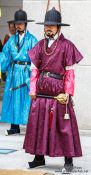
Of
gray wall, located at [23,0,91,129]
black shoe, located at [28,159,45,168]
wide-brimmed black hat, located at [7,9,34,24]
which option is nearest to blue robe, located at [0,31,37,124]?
wide-brimmed black hat, located at [7,9,34,24]

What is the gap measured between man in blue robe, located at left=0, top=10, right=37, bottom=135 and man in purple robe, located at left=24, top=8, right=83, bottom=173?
2.60 meters

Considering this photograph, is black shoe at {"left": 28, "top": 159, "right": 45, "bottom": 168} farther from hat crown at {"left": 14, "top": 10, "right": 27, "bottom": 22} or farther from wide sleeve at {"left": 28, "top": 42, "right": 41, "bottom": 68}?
hat crown at {"left": 14, "top": 10, "right": 27, "bottom": 22}

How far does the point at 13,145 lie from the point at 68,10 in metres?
2.59

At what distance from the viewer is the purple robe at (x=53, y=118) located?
8.20 metres

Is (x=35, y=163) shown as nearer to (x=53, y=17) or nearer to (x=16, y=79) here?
(x=53, y=17)

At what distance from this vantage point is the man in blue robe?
433 inches

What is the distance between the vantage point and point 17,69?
1114 cm

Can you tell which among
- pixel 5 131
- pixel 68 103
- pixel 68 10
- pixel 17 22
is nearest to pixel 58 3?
pixel 68 10

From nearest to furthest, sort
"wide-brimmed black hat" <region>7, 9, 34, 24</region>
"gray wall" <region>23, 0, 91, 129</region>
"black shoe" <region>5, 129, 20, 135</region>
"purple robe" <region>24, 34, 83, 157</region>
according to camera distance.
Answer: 1. "purple robe" <region>24, 34, 83, 157</region>
2. "wide-brimmed black hat" <region>7, 9, 34, 24</region>
3. "black shoe" <region>5, 129, 20, 135</region>
4. "gray wall" <region>23, 0, 91, 129</region>

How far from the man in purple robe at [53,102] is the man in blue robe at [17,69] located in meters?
2.60

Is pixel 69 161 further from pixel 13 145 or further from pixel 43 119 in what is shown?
pixel 13 145

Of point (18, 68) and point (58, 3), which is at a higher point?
point (58, 3)

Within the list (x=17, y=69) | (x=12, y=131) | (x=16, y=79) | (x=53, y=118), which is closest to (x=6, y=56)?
(x=17, y=69)

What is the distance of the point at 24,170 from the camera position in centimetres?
832
